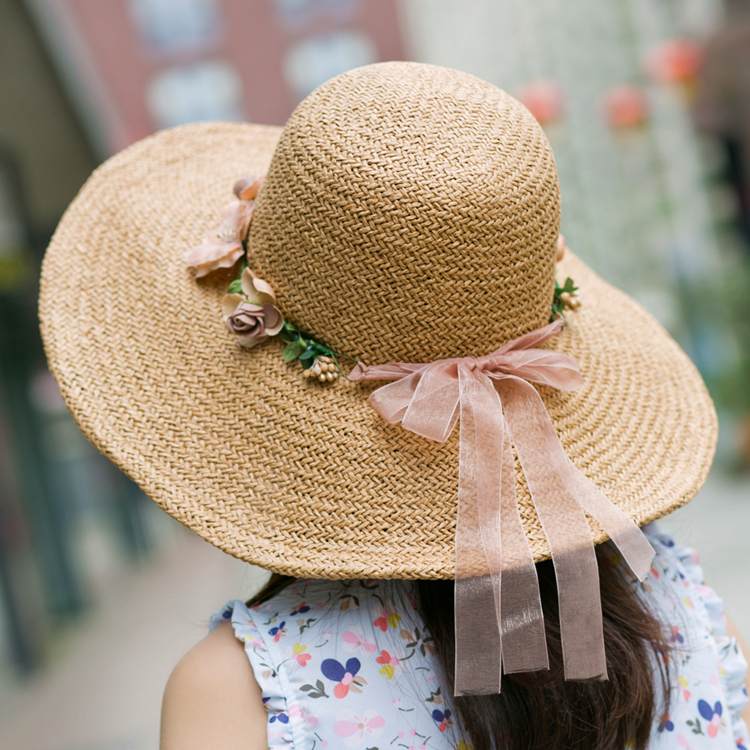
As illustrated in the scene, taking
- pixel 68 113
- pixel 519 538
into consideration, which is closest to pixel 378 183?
pixel 519 538

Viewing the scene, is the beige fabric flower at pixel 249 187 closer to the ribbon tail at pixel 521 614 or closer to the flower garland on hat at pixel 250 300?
the flower garland on hat at pixel 250 300

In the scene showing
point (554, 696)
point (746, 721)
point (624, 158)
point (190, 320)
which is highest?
point (190, 320)

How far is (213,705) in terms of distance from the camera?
3.06 ft

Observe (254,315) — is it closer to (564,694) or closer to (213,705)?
(213,705)

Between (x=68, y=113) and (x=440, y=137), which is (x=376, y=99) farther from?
(x=68, y=113)

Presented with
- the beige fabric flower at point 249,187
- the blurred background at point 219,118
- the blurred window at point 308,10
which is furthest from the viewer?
the blurred window at point 308,10

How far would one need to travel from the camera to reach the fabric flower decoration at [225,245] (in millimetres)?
1147

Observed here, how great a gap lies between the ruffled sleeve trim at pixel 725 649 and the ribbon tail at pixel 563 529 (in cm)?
30

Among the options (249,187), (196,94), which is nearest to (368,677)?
(249,187)

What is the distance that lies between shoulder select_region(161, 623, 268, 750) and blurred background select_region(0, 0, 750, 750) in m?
3.03

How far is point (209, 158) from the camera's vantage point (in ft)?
4.67

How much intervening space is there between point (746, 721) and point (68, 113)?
4692 millimetres

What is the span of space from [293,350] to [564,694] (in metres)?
0.59

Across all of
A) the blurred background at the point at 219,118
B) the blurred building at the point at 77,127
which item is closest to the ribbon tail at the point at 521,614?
the blurred background at the point at 219,118
